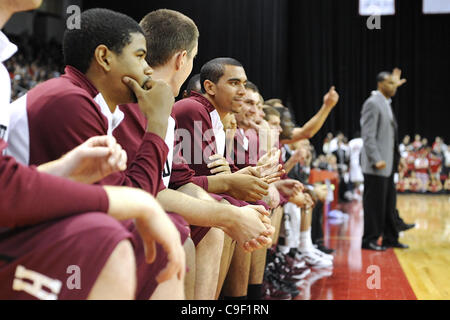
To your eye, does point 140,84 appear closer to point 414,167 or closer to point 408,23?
point 414,167

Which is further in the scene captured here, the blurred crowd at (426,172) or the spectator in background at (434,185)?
the blurred crowd at (426,172)

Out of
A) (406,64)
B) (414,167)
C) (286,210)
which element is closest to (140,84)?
(286,210)

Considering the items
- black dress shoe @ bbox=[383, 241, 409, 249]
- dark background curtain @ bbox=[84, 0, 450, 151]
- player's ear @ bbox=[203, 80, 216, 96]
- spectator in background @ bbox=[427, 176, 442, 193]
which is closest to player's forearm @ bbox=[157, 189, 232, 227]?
player's ear @ bbox=[203, 80, 216, 96]

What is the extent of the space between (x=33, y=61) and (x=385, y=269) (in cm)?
882

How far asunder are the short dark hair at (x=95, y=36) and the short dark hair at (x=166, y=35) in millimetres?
591

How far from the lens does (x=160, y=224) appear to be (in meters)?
1.11

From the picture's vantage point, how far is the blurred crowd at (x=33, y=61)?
31.7 feet

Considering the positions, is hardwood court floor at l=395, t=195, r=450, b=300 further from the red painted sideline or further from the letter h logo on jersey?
the letter h logo on jersey

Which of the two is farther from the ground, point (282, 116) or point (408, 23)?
point (408, 23)

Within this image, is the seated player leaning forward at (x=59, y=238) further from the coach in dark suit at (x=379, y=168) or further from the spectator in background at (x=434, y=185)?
the spectator in background at (x=434, y=185)

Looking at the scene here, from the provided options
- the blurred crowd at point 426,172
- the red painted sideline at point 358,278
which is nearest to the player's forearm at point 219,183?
the red painted sideline at point 358,278

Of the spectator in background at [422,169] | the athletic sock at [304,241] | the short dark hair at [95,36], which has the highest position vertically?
the short dark hair at [95,36]

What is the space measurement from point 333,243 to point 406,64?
→ 13527 mm

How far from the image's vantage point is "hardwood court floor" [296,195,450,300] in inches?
158
